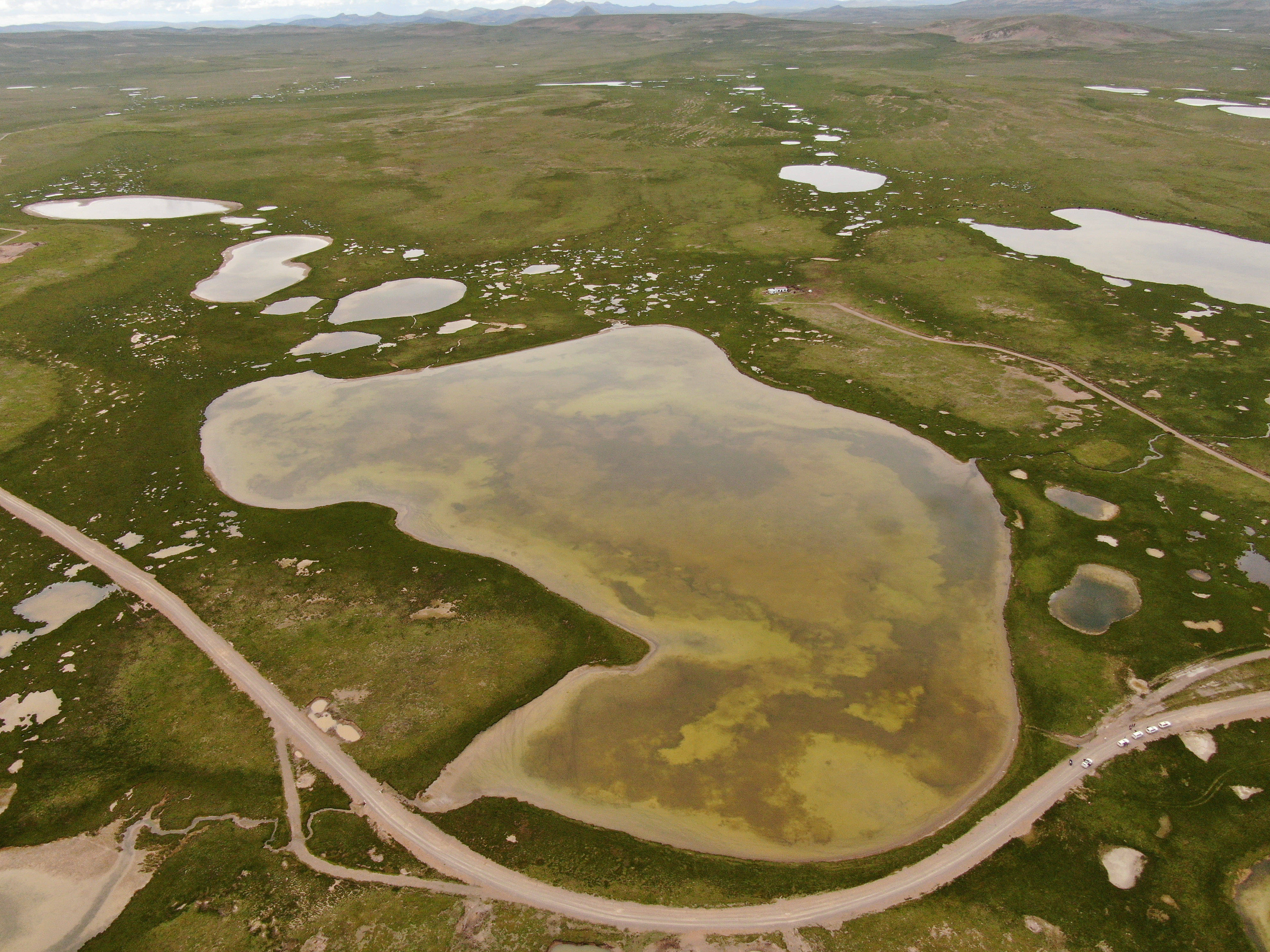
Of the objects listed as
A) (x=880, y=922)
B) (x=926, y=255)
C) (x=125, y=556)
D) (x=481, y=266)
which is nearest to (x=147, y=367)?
(x=125, y=556)

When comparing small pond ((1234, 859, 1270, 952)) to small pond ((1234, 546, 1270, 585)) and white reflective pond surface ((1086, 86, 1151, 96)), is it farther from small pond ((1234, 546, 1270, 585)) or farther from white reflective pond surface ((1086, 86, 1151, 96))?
white reflective pond surface ((1086, 86, 1151, 96))

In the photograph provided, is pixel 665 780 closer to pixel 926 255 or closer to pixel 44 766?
pixel 44 766

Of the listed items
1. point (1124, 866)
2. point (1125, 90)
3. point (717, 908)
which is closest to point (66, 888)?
point (717, 908)

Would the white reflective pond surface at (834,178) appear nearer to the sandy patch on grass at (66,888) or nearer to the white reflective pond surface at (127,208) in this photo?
the white reflective pond surface at (127,208)

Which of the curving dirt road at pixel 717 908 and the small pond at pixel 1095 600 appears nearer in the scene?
the curving dirt road at pixel 717 908

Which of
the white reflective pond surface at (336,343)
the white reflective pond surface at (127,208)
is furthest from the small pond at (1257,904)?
A: the white reflective pond surface at (127,208)

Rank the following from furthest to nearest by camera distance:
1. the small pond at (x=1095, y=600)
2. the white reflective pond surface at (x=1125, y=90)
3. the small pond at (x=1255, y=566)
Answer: the white reflective pond surface at (x=1125, y=90), the small pond at (x=1255, y=566), the small pond at (x=1095, y=600)
